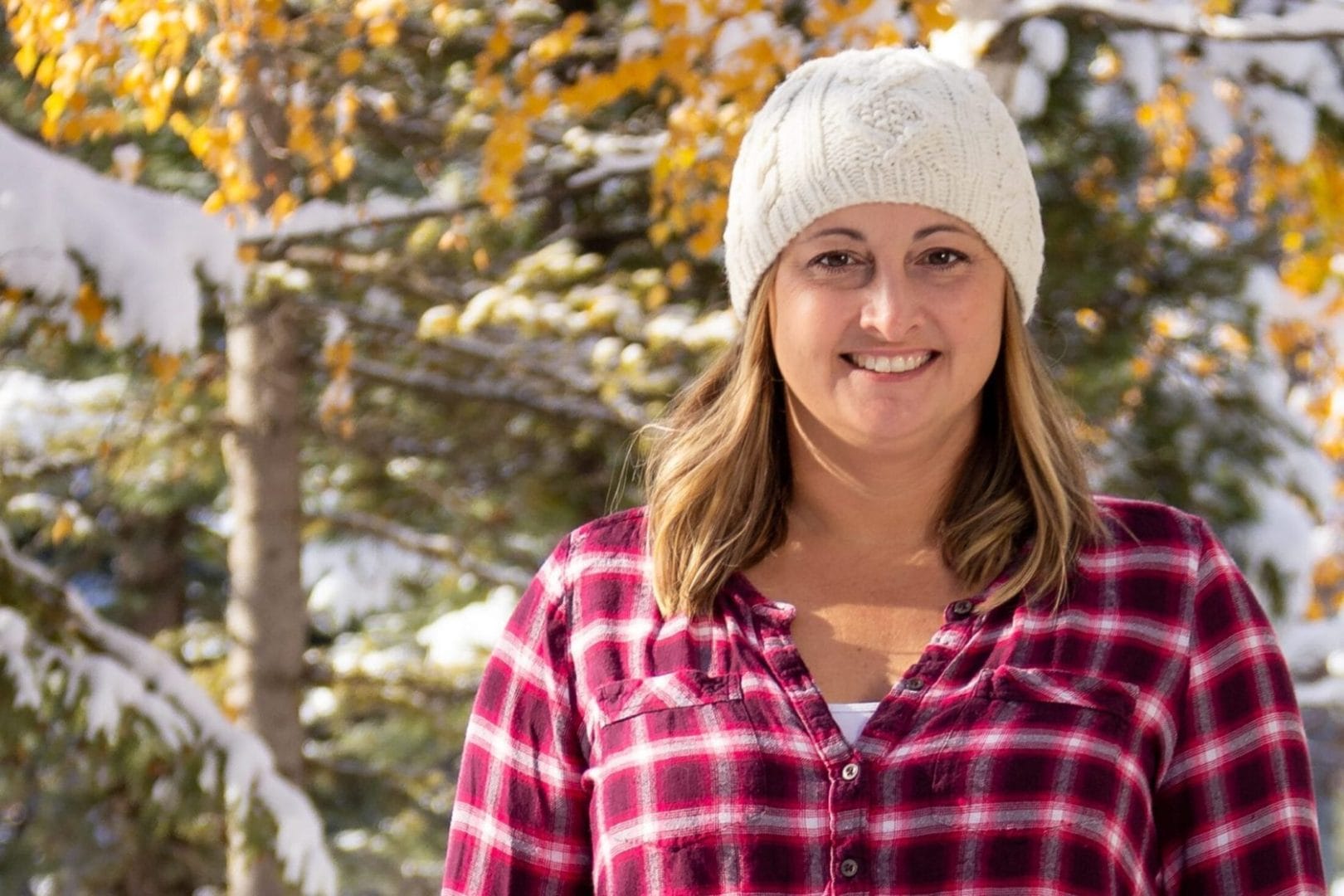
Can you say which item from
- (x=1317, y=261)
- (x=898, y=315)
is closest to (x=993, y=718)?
(x=898, y=315)

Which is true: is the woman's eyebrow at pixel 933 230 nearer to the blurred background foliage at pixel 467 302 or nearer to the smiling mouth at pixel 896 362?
the smiling mouth at pixel 896 362

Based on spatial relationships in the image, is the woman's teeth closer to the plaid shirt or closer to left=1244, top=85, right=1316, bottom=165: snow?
the plaid shirt

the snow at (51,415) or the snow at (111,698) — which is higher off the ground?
A: the snow at (51,415)

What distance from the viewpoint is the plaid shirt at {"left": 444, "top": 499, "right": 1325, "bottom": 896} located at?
1.71m

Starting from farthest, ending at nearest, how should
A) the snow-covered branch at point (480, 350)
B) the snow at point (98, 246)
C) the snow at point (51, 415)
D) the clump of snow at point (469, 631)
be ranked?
the clump of snow at point (469, 631)
the snow at point (51, 415)
the snow-covered branch at point (480, 350)
the snow at point (98, 246)

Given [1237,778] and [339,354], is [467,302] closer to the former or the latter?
[339,354]

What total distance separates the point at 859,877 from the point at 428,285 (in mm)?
4514

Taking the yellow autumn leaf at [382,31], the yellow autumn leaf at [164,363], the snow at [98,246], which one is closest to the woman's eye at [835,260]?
the snow at [98,246]

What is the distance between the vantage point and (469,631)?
738 cm

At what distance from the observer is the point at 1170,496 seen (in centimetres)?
676

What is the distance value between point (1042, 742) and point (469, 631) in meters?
5.80

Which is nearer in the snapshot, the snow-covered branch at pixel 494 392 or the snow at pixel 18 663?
the snow at pixel 18 663

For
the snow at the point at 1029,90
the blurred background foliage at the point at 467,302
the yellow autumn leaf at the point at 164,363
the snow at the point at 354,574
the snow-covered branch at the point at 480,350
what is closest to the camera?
the yellow autumn leaf at the point at 164,363

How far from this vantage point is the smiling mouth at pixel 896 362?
180cm
